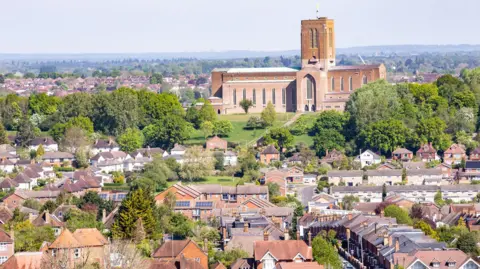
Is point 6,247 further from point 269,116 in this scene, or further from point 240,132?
point 269,116

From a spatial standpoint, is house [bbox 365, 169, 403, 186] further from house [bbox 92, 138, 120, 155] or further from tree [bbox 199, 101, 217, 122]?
tree [bbox 199, 101, 217, 122]

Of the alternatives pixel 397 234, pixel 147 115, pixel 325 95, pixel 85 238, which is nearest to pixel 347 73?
pixel 325 95

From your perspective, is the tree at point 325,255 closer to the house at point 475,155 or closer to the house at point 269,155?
the house at point 269,155

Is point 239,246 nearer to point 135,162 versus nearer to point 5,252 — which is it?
point 5,252

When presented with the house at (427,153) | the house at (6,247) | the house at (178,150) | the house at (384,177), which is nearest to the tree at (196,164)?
the house at (178,150)

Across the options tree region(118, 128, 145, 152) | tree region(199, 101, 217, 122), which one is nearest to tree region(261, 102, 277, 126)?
tree region(199, 101, 217, 122)

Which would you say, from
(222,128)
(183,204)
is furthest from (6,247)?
(222,128)
